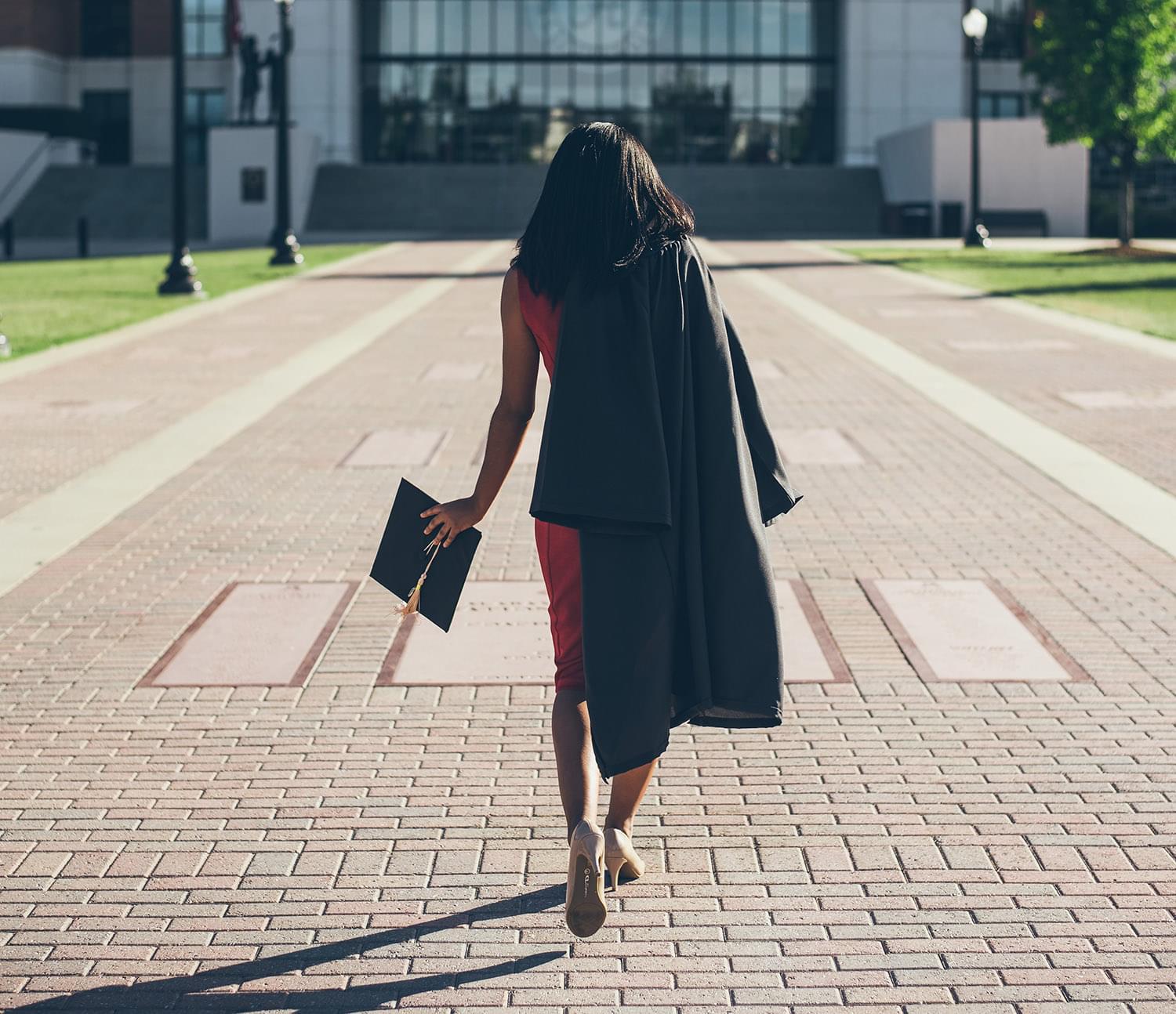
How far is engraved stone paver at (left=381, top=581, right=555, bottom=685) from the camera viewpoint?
6.33m

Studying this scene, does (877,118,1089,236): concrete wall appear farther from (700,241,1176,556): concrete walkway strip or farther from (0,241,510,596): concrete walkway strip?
(0,241,510,596): concrete walkway strip

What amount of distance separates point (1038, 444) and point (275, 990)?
28.9 ft

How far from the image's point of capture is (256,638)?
22.4 feet

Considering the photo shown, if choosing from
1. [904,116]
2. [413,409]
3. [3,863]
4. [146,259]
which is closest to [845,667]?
[3,863]

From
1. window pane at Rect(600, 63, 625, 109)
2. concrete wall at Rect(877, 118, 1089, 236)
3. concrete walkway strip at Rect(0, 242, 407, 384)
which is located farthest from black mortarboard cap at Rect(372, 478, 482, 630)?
window pane at Rect(600, 63, 625, 109)

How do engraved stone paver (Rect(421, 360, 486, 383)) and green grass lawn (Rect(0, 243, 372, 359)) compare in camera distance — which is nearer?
engraved stone paver (Rect(421, 360, 486, 383))

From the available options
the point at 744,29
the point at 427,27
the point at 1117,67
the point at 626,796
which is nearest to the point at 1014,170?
the point at 1117,67

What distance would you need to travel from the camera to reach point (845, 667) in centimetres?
639

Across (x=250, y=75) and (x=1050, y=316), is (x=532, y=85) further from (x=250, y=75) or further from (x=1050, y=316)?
(x=1050, y=316)

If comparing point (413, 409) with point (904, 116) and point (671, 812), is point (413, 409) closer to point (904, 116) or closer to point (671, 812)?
point (671, 812)

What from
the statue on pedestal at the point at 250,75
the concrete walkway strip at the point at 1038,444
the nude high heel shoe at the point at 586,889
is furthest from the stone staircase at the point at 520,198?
the nude high heel shoe at the point at 586,889

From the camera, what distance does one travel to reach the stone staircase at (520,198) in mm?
53344

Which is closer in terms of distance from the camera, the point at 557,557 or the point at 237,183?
the point at 557,557

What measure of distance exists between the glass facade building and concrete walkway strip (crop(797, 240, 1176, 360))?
103 ft
